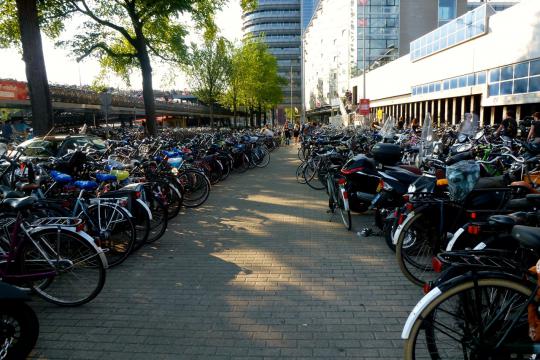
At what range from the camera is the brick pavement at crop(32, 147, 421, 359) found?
3211 millimetres

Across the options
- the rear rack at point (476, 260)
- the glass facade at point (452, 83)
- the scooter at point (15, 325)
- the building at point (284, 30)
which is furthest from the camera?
the building at point (284, 30)

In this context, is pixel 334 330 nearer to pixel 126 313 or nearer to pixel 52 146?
pixel 126 313

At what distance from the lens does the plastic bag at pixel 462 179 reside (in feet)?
12.8

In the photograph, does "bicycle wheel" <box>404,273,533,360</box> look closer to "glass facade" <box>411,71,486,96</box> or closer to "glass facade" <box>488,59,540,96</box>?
"glass facade" <box>488,59,540,96</box>

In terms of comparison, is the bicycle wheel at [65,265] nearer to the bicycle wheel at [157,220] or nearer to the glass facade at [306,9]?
the bicycle wheel at [157,220]

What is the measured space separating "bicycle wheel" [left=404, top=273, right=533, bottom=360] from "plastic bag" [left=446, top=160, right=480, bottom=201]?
1711 millimetres

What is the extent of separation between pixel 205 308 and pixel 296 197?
5.55 meters

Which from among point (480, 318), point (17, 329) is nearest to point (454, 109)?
point (480, 318)

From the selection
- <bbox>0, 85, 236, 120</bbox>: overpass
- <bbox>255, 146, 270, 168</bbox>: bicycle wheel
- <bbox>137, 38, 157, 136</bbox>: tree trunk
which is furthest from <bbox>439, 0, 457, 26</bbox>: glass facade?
<bbox>255, 146, 270, 168</bbox>: bicycle wheel

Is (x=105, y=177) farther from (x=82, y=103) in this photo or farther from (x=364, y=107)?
(x=82, y=103)

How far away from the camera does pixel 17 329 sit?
294cm

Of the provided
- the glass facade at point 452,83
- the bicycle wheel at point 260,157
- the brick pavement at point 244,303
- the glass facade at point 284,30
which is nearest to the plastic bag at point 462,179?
the brick pavement at point 244,303

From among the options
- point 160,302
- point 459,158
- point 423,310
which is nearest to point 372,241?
point 459,158

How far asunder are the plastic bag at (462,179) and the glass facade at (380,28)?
45.1 meters
